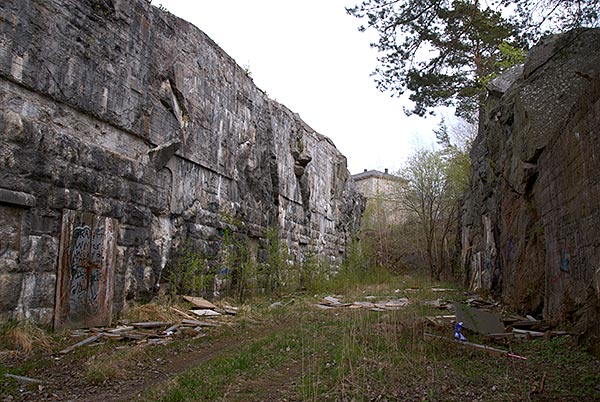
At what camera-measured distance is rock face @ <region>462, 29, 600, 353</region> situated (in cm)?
538

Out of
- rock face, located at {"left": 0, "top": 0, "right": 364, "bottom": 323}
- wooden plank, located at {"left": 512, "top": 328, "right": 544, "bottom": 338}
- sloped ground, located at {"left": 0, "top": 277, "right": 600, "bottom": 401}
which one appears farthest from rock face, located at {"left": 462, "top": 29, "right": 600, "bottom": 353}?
rock face, located at {"left": 0, "top": 0, "right": 364, "bottom": 323}

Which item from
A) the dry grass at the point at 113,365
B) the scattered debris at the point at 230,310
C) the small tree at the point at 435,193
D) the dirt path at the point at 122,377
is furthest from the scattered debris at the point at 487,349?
the small tree at the point at 435,193

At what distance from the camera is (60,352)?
5.48 m

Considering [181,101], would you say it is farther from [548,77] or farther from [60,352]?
[548,77]

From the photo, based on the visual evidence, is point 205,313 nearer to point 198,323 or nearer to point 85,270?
point 198,323

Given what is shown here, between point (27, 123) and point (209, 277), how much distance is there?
15.9 feet

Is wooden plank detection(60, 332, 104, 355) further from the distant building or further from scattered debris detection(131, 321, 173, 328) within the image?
Answer: the distant building

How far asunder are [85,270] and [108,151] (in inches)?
75.0

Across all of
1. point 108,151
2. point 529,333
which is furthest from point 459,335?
point 108,151

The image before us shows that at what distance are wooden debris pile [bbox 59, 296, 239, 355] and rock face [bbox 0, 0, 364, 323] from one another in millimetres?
461

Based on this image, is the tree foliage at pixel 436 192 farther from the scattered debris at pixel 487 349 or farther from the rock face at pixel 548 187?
the scattered debris at pixel 487 349

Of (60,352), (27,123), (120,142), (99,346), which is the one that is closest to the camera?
(60,352)

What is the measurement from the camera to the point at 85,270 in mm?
6996

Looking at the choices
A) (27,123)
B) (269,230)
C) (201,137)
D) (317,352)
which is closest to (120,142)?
(27,123)
